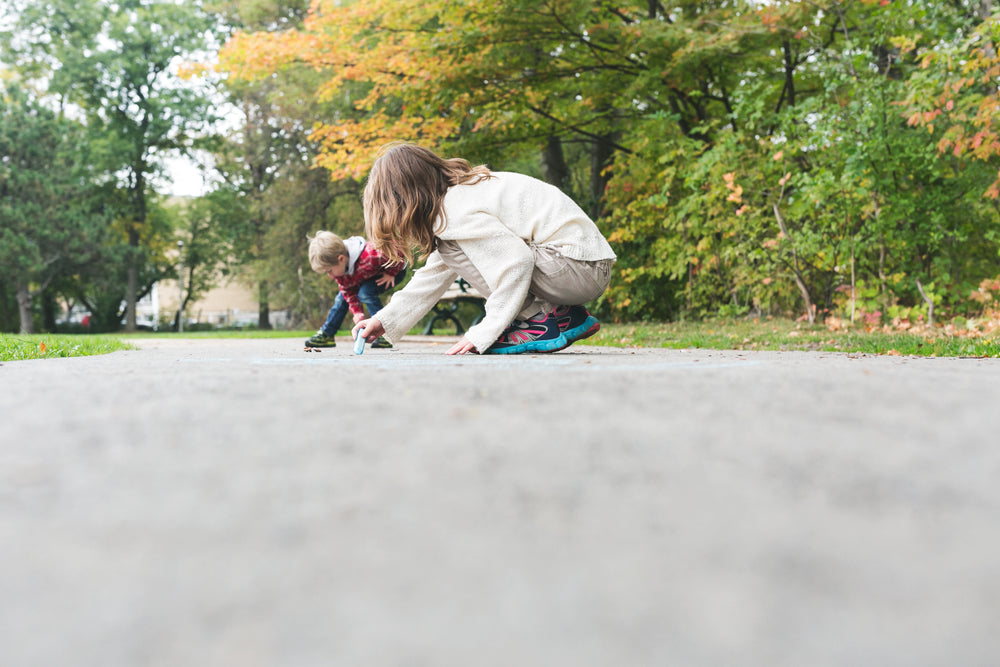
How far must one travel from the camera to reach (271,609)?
0.71 metres

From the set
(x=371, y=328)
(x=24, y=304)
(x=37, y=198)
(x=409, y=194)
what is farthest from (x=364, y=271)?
(x=24, y=304)

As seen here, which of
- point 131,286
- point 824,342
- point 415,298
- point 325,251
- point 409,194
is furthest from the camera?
point 131,286

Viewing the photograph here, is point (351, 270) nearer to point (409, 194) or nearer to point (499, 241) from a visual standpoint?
point (409, 194)

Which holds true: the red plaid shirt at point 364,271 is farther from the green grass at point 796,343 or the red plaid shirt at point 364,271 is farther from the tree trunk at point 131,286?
the tree trunk at point 131,286

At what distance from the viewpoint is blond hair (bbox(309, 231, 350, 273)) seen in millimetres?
5324

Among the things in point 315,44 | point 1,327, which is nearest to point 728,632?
point 315,44

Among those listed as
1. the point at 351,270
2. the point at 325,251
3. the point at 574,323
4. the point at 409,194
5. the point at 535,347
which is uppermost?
the point at 409,194

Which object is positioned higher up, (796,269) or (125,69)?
(125,69)

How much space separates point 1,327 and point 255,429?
31.1 m

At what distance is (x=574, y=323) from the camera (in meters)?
3.81

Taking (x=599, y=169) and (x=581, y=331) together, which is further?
(x=599, y=169)

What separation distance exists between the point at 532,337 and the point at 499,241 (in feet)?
1.66

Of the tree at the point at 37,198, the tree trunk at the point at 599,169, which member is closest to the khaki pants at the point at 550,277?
the tree trunk at the point at 599,169

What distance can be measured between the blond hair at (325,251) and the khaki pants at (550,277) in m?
1.90
